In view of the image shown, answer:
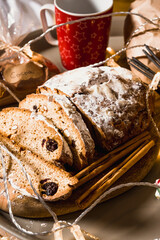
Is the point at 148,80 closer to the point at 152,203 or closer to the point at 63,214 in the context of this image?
the point at 152,203

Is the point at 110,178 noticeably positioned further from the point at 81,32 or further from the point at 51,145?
the point at 81,32

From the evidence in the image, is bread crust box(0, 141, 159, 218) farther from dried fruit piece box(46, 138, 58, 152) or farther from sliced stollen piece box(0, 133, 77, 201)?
dried fruit piece box(46, 138, 58, 152)

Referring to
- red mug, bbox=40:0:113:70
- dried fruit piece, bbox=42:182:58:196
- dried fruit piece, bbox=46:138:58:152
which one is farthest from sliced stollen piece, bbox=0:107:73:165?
red mug, bbox=40:0:113:70

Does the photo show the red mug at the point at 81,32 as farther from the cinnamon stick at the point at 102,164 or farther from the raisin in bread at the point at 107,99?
the cinnamon stick at the point at 102,164

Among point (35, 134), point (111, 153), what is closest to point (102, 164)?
point (111, 153)

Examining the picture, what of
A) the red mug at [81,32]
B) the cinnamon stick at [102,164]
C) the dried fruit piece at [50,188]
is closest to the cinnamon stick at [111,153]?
the cinnamon stick at [102,164]

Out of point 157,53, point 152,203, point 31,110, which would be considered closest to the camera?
point 152,203

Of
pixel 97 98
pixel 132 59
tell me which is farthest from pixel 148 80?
pixel 97 98

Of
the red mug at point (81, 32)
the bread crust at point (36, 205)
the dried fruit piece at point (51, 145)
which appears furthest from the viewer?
the red mug at point (81, 32)
